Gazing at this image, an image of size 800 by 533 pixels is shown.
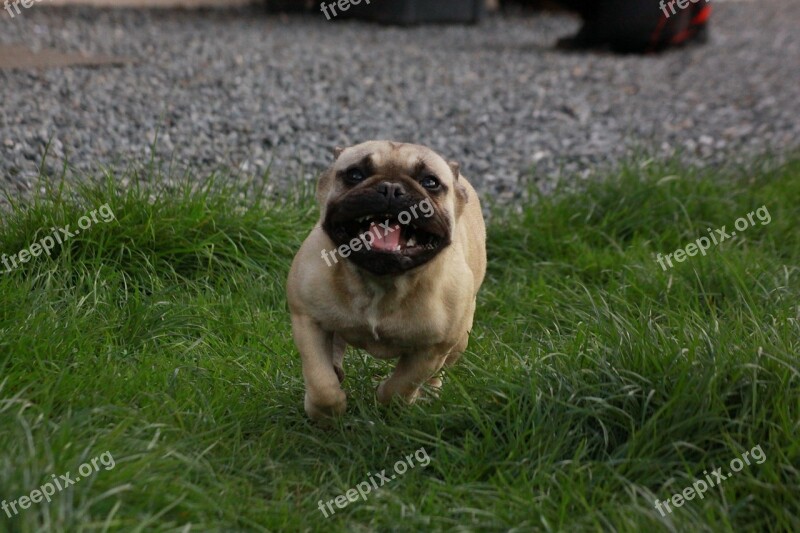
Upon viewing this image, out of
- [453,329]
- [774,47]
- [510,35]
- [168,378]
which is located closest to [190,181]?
[168,378]

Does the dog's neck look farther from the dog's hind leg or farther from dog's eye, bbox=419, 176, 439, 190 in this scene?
the dog's hind leg

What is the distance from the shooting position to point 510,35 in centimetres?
1393

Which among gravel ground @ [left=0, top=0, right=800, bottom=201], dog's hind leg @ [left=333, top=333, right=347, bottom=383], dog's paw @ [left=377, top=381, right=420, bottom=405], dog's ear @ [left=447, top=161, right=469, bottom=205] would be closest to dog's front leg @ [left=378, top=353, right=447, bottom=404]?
dog's paw @ [left=377, top=381, right=420, bottom=405]

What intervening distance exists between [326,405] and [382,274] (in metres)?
0.60

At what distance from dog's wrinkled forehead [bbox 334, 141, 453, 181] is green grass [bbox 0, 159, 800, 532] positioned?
866 mm

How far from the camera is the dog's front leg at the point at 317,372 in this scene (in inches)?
172

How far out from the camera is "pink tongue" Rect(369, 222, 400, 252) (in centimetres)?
423

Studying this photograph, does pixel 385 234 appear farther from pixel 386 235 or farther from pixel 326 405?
pixel 326 405

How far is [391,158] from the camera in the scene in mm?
4406

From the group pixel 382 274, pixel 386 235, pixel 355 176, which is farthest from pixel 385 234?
pixel 355 176

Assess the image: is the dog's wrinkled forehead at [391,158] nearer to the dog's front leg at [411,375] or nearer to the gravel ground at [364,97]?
the dog's front leg at [411,375]

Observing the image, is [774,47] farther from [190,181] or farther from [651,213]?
[190,181]

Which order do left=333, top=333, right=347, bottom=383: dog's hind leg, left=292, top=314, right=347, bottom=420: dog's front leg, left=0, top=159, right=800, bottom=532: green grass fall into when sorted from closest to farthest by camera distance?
left=0, top=159, right=800, bottom=532: green grass → left=292, top=314, right=347, bottom=420: dog's front leg → left=333, top=333, right=347, bottom=383: dog's hind leg

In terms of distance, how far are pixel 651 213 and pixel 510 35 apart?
743cm
